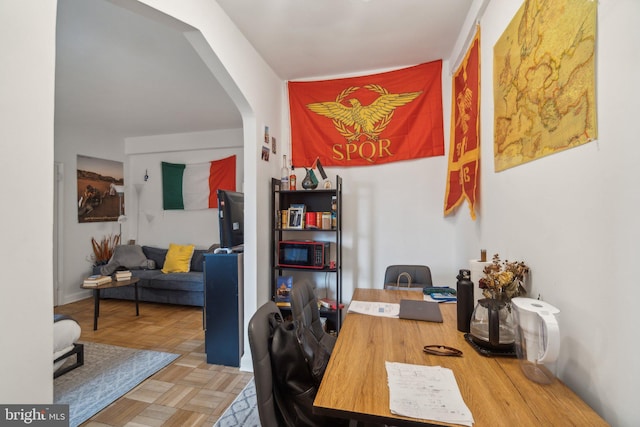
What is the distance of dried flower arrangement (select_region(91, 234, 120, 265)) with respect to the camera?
14.8 feet

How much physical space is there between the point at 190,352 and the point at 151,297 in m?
Result: 1.93

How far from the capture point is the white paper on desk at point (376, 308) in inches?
56.8

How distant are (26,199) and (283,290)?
6.67 feet

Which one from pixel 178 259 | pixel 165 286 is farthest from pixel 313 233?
pixel 178 259

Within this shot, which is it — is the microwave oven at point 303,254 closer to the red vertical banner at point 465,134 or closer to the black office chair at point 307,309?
→ the black office chair at point 307,309

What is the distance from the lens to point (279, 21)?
2045 millimetres

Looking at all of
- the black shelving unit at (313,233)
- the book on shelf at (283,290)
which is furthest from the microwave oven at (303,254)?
the book on shelf at (283,290)

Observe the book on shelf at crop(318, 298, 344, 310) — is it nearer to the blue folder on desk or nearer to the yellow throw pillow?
the blue folder on desk

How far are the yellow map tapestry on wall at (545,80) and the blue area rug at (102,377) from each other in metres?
2.98

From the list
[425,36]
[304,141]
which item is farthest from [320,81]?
[425,36]

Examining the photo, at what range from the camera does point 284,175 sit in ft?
9.42

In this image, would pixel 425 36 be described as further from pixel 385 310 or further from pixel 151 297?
pixel 151 297

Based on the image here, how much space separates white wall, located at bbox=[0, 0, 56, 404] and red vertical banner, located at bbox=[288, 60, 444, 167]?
2.16 m

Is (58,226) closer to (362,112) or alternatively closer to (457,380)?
(362,112)
